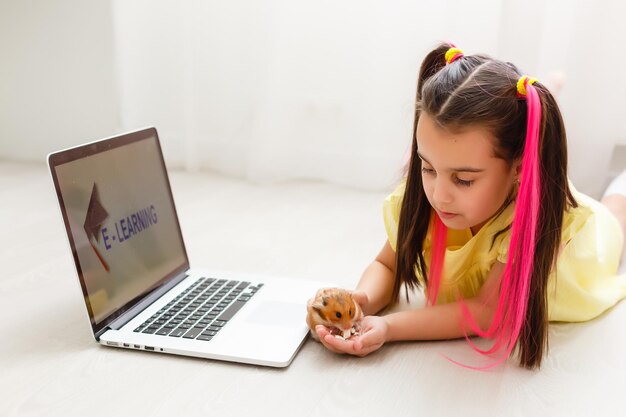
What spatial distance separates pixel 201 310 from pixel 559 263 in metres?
0.51

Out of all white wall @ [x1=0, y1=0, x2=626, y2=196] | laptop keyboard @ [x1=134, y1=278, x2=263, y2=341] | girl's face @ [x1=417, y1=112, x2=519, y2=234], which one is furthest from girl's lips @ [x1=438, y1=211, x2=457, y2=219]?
white wall @ [x1=0, y1=0, x2=626, y2=196]

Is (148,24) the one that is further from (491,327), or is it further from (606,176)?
(491,327)

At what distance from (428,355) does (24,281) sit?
667 mm

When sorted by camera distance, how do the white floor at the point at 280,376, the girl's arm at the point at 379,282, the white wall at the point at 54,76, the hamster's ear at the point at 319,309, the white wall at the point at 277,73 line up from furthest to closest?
the white wall at the point at 54,76, the white wall at the point at 277,73, the girl's arm at the point at 379,282, the hamster's ear at the point at 319,309, the white floor at the point at 280,376

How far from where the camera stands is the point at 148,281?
104 cm

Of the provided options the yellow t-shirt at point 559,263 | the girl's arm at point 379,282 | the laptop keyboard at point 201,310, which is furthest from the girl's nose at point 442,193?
the laptop keyboard at point 201,310

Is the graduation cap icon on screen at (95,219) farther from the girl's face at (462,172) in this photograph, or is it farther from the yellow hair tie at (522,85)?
the yellow hair tie at (522,85)

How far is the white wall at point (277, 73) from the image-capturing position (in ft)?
5.55

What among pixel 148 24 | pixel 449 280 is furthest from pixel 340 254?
pixel 148 24

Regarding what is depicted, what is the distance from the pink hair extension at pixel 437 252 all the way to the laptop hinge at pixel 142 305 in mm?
384

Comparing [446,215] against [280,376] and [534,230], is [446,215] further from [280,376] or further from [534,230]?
[280,376]

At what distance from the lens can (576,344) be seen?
3.25ft

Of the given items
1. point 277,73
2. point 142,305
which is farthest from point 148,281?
point 277,73

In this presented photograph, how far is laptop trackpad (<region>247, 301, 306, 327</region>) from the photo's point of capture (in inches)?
39.1
